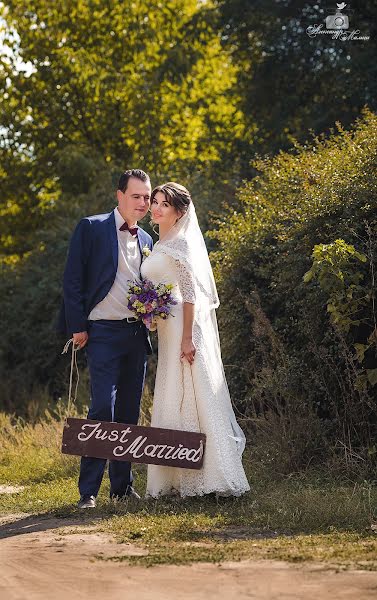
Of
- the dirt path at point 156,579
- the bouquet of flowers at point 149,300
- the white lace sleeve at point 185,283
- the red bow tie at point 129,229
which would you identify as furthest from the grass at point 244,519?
the red bow tie at point 129,229

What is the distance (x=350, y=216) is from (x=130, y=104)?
Result: 1572 cm

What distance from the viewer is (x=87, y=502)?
7.48 m

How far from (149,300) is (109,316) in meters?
0.40

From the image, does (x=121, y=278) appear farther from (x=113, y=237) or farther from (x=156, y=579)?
(x=156, y=579)

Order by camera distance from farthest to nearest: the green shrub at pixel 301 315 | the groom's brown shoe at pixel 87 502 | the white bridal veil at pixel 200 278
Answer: the green shrub at pixel 301 315, the white bridal veil at pixel 200 278, the groom's brown shoe at pixel 87 502

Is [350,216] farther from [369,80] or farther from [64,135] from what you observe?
[64,135]

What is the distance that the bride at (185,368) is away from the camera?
759cm

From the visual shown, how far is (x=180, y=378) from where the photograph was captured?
767 centimetres

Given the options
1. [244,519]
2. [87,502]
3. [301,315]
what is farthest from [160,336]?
[301,315]

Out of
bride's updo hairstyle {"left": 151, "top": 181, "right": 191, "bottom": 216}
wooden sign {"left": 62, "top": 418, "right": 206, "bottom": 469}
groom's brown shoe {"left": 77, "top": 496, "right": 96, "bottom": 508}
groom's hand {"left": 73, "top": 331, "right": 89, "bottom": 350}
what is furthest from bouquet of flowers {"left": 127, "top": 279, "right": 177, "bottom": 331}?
groom's brown shoe {"left": 77, "top": 496, "right": 96, "bottom": 508}

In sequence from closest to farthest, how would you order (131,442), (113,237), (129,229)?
1. (131,442)
2. (113,237)
3. (129,229)

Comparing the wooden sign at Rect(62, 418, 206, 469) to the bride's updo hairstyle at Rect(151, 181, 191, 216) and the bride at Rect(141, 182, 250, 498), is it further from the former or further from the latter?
the bride's updo hairstyle at Rect(151, 181, 191, 216)

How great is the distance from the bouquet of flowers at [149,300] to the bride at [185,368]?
0.12 meters

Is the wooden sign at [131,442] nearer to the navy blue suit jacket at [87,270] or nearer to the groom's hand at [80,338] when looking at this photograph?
the groom's hand at [80,338]
